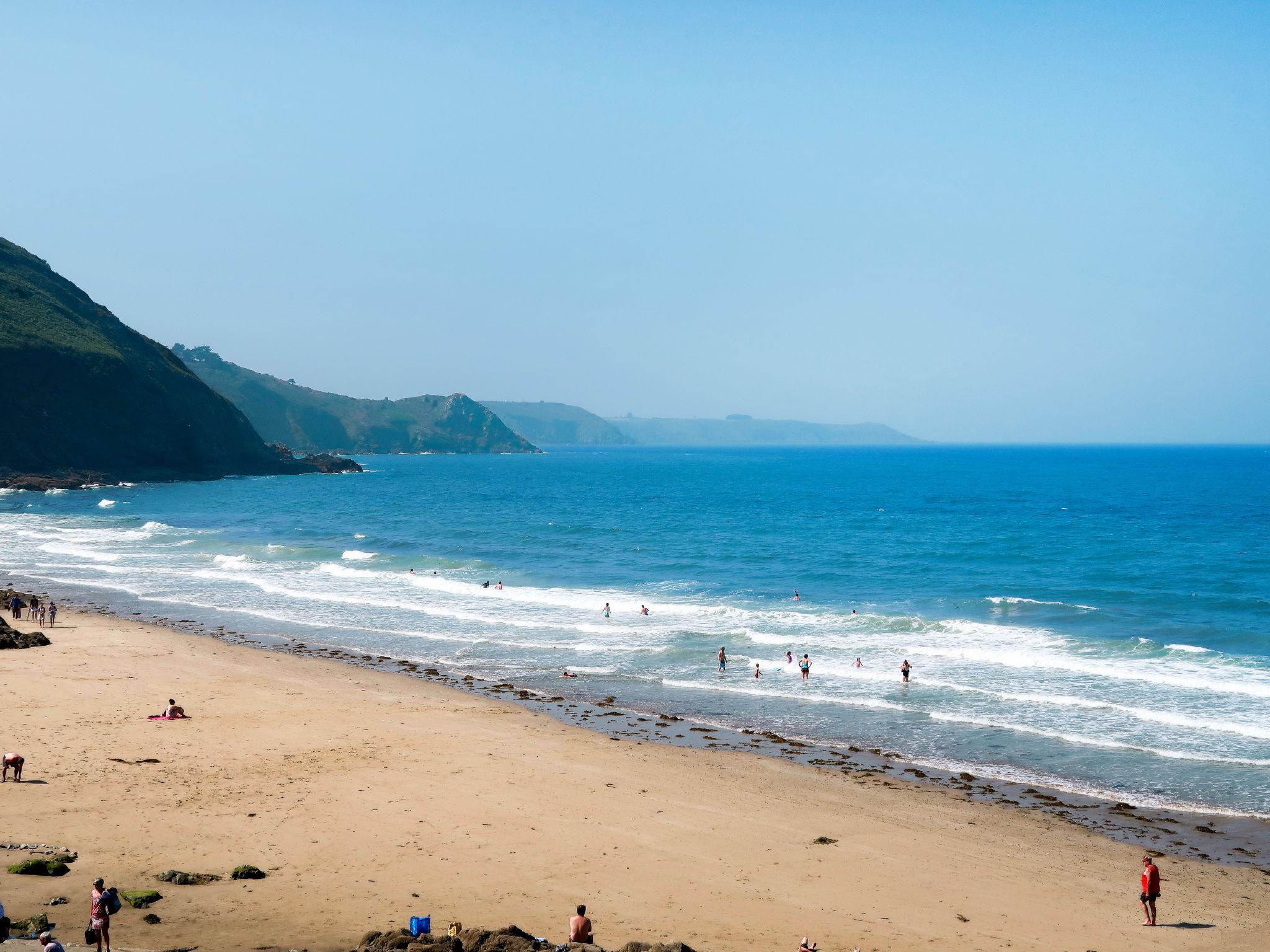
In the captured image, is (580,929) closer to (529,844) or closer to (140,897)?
(529,844)

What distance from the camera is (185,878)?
14812mm

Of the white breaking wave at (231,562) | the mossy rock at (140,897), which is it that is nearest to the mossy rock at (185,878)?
the mossy rock at (140,897)

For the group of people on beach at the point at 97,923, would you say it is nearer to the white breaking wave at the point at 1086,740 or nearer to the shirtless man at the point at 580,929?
the shirtless man at the point at 580,929

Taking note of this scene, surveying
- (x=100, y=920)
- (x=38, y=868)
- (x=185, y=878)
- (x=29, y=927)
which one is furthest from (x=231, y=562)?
(x=100, y=920)

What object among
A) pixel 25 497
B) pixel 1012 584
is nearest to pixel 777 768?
pixel 1012 584

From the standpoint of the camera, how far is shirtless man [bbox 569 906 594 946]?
41.4 ft

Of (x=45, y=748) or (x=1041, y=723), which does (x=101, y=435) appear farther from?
(x=1041, y=723)

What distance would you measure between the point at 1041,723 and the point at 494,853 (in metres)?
18.0

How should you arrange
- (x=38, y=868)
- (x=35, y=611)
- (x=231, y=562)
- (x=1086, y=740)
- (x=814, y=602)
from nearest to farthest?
(x=38, y=868) < (x=1086, y=740) < (x=35, y=611) < (x=814, y=602) < (x=231, y=562)

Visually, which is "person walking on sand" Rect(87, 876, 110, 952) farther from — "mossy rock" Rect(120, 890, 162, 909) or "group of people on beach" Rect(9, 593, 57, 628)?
"group of people on beach" Rect(9, 593, 57, 628)

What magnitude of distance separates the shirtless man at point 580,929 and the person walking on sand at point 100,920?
608 centimetres

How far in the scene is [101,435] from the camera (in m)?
116

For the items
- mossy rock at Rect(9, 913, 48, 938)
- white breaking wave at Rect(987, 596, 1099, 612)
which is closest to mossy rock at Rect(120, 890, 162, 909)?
mossy rock at Rect(9, 913, 48, 938)

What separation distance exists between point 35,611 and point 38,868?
2931 centimetres
